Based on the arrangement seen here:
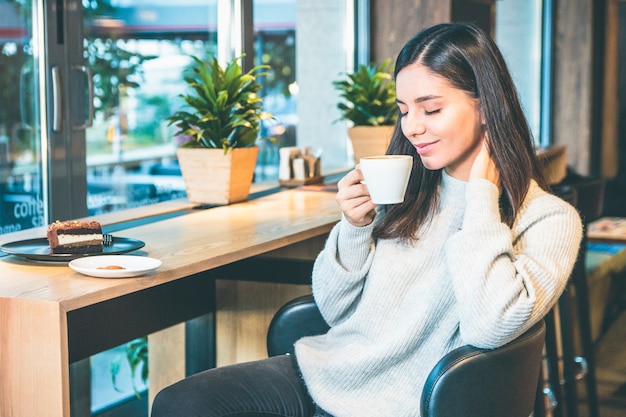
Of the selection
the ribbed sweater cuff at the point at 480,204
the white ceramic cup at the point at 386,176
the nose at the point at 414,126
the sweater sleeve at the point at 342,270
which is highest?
the nose at the point at 414,126

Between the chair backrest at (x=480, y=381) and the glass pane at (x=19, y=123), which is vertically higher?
the glass pane at (x=19, y=123)

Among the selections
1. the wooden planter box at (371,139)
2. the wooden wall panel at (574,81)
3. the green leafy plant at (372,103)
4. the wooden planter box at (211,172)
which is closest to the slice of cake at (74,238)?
the wooden planter box at (211,172)

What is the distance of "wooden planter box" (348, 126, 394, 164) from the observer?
4031mm

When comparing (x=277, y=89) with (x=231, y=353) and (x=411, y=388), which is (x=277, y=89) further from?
(x=411, y=388)

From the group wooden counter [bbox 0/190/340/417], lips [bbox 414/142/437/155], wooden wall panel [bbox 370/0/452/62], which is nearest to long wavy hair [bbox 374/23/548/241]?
lips [bbox 414/142/437/155]

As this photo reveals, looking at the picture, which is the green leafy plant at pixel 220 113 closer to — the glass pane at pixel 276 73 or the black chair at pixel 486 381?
the glass pane at pixel 276 73

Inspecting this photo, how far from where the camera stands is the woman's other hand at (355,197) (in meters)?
1.90

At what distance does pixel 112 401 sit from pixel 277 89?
1829mm

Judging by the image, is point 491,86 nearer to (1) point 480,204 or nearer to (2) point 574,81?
(1) point 480,204

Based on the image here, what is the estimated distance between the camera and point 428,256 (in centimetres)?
194

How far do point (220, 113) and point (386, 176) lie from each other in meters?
1.39

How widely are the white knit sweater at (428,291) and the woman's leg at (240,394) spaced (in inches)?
1.8

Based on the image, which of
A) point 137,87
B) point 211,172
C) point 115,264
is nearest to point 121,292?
point 115,264

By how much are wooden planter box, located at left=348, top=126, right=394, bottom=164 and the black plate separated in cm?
204
